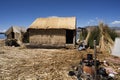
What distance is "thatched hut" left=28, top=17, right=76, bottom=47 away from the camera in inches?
586

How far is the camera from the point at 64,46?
48.7ft

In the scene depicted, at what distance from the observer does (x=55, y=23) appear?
1554 centimetres

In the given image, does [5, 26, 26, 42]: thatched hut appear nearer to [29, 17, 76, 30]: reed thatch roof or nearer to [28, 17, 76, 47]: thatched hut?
[29, 17, 76, 30]: reed thatch roof

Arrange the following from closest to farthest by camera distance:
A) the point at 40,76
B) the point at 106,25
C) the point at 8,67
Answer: the point at 40,76 → the point at 8,67 → the point at 106,25

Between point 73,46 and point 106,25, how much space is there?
4199 millimetres

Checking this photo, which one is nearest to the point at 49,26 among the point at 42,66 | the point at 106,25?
the point at 106,25

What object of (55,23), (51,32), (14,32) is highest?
(55,23)

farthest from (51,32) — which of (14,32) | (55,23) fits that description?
(14,32)

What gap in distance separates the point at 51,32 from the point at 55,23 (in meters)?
1.00

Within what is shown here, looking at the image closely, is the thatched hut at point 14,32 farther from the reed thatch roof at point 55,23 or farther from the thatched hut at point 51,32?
the thatched hut at point 51,32

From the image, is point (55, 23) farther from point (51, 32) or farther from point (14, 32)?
point (14, 32)

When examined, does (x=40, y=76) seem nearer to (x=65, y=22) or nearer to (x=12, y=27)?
(x=65, y=22)

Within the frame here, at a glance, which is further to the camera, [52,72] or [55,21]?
[55,21]

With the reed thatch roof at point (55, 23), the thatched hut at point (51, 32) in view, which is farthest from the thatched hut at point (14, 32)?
the thatched hut at point (51, 32)
